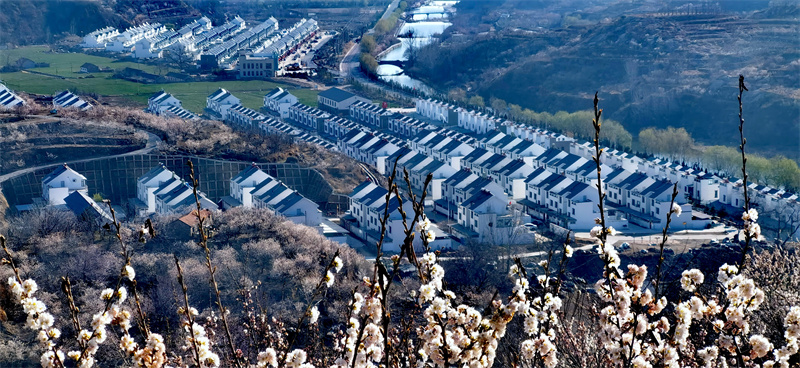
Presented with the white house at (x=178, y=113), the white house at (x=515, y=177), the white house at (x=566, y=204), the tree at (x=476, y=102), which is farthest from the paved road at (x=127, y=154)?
the tree at (x=476, y=102)

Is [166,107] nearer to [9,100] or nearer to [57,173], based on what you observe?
[9,100]

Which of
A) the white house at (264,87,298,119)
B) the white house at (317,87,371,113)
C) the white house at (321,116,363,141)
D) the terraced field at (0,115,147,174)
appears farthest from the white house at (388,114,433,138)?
the terraced field at (0,115,147,174)

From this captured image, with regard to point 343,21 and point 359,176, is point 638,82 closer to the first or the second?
point 359,176

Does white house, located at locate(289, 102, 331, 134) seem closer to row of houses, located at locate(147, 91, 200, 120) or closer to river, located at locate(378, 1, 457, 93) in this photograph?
row of houses, located at locate(147, 91, 200, 120)

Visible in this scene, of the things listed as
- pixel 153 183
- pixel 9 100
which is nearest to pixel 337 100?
pixel 9 100

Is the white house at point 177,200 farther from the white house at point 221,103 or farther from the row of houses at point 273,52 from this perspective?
the row of houses at point 273,52

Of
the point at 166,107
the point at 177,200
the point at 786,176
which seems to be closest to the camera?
the point at 177,200

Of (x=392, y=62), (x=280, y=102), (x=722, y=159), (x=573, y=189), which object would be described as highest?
(x=573, y=189)
